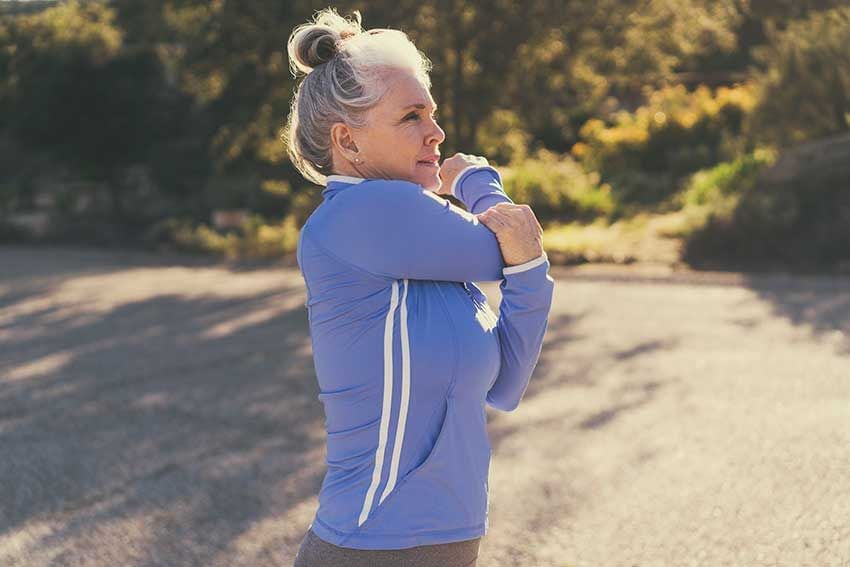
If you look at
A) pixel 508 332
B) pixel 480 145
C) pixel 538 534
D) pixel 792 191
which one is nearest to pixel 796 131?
pixel 792 191

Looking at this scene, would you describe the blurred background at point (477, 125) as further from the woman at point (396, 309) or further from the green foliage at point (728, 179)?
the woman at point (396, 309)

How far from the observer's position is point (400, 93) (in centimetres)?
188

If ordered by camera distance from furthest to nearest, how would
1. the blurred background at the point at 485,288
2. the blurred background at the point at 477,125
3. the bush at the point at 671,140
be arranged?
the bush at the point at 671,140 → the blurred background at the point at 477,125 → the blurred background at the point at 485,288

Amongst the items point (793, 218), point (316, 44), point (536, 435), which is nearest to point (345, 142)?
point (316, 44)

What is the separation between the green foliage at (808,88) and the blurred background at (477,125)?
0.03 m

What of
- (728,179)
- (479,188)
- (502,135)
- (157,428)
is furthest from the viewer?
(502,135)

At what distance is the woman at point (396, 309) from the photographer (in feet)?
6.04

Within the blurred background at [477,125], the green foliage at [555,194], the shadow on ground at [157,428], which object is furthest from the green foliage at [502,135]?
the shadow on ground at [157,428]

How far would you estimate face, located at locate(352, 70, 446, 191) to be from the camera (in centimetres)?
188

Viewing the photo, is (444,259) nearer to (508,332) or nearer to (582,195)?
(508,332)

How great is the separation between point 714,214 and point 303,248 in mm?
9552

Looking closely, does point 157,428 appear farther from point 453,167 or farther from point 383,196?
point 383,196

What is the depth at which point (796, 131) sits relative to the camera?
1234 centimetres

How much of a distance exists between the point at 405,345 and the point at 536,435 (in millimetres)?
3763
